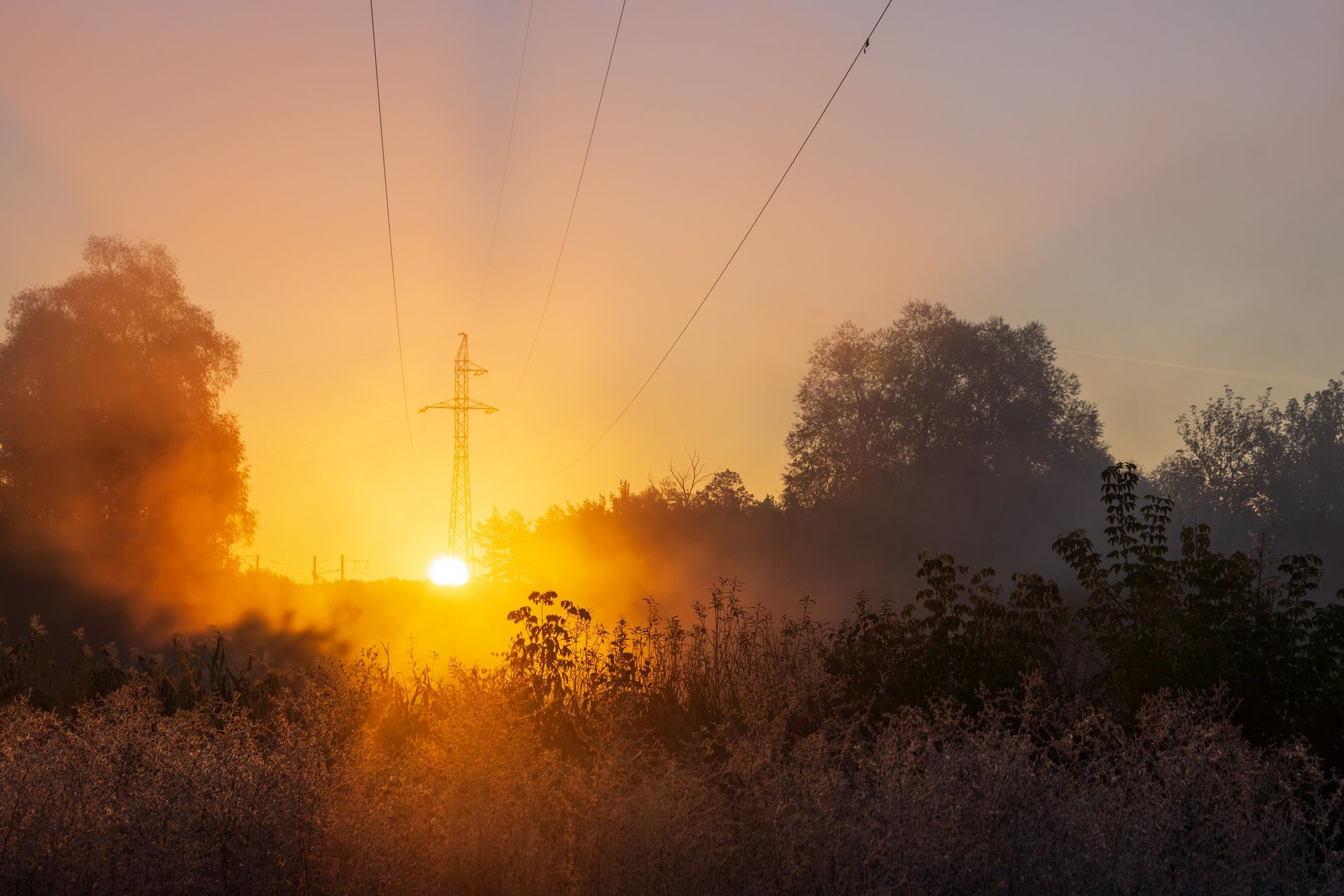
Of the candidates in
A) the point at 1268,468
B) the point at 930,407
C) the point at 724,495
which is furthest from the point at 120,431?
the point at 1268,468

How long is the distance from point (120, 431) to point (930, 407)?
31.3 meters

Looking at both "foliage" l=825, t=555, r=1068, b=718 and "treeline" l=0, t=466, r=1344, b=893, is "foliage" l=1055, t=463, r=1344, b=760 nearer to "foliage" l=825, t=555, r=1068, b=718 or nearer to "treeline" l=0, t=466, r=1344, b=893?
"treeline" l=0, t=466, r=1344, b=893

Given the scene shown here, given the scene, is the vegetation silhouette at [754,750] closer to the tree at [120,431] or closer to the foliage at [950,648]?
the foliage at [950,648]

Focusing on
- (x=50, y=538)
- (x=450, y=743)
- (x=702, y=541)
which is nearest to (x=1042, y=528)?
(x=702, y=541)

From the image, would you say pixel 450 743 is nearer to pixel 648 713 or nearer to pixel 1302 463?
pixel 648 713

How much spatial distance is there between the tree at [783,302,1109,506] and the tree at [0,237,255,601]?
23.0 metres

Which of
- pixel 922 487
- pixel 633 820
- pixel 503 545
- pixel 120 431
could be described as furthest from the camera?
pixel 503 545

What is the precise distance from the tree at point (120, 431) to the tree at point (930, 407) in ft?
75.6

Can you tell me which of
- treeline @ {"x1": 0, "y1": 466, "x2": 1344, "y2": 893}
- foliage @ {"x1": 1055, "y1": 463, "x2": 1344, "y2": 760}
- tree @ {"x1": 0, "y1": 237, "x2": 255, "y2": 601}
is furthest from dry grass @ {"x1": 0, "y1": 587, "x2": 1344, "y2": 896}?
tree @ {"x1": 0, "y1": 237, "x2": 255, "y2": 601}

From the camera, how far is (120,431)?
29.3 m

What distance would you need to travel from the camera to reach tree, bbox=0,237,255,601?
91.9 ft

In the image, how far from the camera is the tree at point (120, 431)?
2800 cm

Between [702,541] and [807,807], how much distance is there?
1300 inches

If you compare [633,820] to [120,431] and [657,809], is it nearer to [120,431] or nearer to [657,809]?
[657,809]
